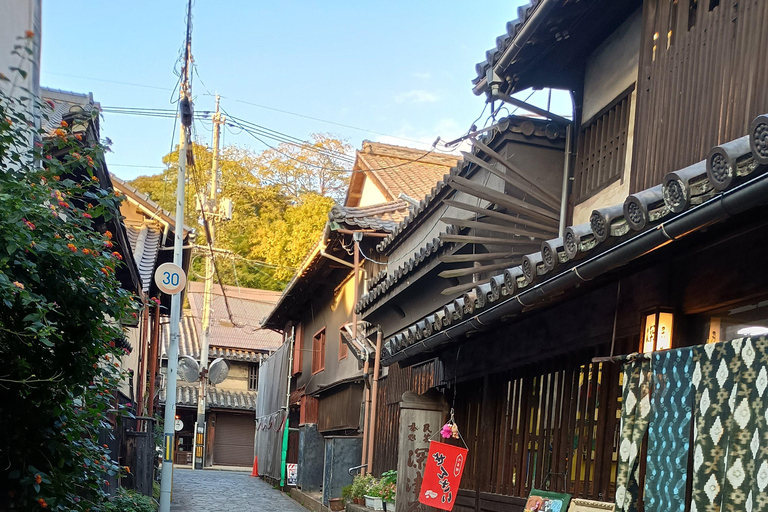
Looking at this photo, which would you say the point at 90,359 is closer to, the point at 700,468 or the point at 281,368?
the point at 700,468

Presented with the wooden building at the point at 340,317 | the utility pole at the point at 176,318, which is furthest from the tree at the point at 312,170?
the utility pole at the point at 176,318

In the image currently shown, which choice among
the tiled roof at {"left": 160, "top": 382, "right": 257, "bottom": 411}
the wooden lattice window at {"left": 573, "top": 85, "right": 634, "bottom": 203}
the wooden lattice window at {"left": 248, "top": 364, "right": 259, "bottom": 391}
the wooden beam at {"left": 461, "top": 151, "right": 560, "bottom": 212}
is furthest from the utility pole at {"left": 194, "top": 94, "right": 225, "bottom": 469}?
the wooden lattice window at {"left": 573, "top": 85, "right": 634, "bottom": 203}

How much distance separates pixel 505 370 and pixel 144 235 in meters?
14.7

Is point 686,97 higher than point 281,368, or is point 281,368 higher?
point 686,97

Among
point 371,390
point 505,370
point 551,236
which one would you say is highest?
point 551,236

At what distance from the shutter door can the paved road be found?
13130 mm

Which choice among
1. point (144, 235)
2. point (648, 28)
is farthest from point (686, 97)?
point (144, 235)

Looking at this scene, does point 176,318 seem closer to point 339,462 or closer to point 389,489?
point 339,462

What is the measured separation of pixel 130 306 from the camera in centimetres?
880

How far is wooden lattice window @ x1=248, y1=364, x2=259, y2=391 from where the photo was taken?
168ft

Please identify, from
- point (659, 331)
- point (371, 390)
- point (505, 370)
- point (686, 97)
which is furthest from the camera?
point (371, 390)

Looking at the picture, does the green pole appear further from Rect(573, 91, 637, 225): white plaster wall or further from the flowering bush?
Rect(573, 91, 637, 225): white plaster wall

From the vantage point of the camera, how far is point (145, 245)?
22.4 m

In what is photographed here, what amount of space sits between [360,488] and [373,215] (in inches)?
297
